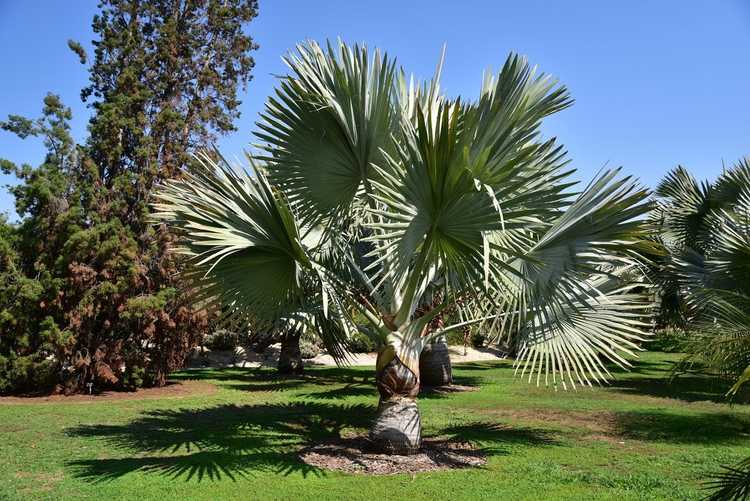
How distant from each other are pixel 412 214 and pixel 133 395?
409 inches

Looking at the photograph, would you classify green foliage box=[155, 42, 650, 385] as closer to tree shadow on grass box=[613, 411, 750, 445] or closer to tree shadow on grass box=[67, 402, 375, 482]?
tree shadow on grass box=[67, 402, 375, 482]

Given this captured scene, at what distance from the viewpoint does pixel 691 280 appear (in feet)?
46.6

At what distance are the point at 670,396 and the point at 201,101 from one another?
1381cm

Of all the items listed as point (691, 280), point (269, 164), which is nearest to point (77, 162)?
point (269, 164)

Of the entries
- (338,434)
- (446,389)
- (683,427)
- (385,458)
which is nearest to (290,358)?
(446,389)

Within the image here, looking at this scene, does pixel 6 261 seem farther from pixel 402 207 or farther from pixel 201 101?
pixel 402 207

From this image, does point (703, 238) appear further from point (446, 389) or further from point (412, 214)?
point (412, 214)

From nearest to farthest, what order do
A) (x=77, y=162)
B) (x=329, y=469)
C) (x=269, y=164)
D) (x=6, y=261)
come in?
(x=329, y=469), (x=269, y=164), (x=6, y=261), (x=77, y=162)

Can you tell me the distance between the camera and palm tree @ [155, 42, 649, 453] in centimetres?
652

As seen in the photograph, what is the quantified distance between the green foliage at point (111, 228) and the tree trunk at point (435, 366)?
568 centimetres

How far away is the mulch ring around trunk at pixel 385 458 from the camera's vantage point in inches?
296

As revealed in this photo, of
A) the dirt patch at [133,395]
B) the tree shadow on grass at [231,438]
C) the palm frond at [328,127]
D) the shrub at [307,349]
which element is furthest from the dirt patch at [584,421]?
the shrub at [307,349]

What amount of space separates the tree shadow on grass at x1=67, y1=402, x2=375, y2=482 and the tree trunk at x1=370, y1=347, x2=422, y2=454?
41.4 inches

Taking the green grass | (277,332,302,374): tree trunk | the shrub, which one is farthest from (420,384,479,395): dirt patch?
the shrub
